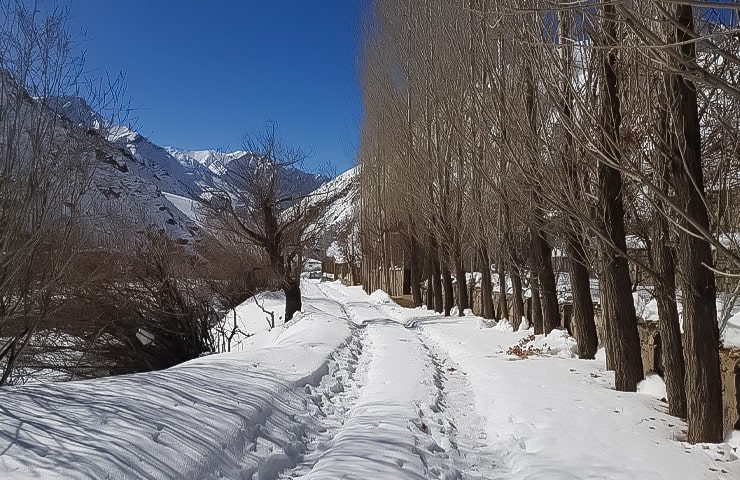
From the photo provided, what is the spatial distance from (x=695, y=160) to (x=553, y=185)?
2056 mm

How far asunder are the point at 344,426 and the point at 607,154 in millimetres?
3650

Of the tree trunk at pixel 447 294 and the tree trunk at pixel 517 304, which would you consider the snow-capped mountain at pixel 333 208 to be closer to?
the tree trunk at pixel 447 294

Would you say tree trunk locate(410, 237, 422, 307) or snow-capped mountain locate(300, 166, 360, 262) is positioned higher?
snow-capped mountain locate(300, 166, 360, 262)

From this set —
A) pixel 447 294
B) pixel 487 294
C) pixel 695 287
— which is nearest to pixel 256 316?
pixel 447 294

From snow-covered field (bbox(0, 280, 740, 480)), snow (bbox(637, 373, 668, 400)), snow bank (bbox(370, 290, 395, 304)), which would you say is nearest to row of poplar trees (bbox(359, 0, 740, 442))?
snow (bbox(637, 373, 668, 400))

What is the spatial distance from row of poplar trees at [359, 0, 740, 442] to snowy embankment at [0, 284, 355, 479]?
3487 mm

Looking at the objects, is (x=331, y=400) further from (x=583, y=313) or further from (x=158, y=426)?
(x=583, y=313)

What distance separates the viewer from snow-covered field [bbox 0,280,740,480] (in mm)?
3816

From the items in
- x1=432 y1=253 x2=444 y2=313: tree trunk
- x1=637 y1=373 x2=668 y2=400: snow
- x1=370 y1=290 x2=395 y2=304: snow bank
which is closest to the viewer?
x1=637 y1=373 x2=668 y2=400: snow

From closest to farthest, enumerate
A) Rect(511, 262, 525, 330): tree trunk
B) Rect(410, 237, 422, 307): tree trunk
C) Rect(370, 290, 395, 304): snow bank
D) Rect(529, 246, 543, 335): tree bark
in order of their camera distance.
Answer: Rect(529, 246, 543, 335): tree bark
Rect(511, 262, 525, 330): tree trunk
Rect(410, 237, 422, 307): tree trunk
Rect(370, 290, 395, 304): snow bank

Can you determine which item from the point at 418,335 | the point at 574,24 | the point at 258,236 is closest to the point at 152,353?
the point at 258,236

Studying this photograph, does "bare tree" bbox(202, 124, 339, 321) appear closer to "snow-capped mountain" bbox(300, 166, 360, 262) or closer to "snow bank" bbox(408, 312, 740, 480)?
"snow-capped mountain" bbox(300, 166, 360, 262)

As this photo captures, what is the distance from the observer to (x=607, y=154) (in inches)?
206

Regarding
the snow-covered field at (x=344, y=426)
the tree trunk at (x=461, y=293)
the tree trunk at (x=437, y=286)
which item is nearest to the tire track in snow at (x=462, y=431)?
the snow-covered field at (x=344, y=426)
